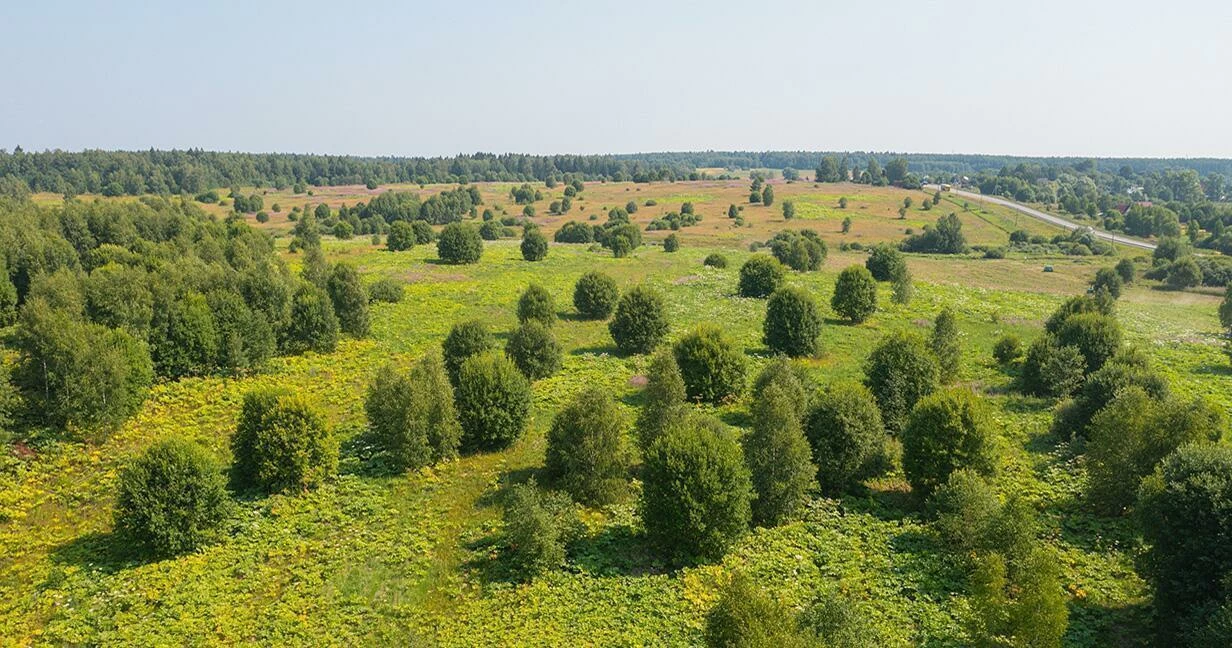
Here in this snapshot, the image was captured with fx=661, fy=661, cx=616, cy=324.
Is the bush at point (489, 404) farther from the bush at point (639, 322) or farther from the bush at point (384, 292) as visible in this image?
the bush at point (384, 292)

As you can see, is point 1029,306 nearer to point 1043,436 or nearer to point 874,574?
point 1043,436

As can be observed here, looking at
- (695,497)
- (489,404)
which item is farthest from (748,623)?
(489,404)

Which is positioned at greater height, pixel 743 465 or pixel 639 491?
pixel 743 465

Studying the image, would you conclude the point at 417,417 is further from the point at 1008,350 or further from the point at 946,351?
the point at 1008,350

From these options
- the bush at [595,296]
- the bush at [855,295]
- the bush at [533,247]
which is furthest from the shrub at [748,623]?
the bush at [533,247]

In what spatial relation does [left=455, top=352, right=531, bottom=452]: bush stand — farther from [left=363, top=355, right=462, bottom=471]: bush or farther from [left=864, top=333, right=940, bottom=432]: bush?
[left=864, top=333, right=940, bottom=432]: bush

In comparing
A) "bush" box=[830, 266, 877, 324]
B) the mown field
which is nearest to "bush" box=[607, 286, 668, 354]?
the mown field

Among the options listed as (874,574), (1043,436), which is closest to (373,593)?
(874,574)

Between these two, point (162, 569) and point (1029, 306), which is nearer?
point (162, 569)
